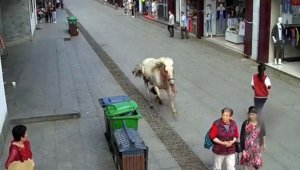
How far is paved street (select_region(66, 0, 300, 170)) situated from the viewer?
32.5 feet

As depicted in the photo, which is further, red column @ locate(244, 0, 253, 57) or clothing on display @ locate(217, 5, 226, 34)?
clothing on display @ locate(217, 5, 226, 34)

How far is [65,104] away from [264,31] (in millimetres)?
8634

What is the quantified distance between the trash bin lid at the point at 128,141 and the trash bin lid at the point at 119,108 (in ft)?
1.79

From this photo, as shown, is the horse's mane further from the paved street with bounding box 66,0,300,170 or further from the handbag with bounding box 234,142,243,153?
the handbag with bounding box 234,142,243,153

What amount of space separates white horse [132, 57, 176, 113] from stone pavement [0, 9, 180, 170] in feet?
3.64

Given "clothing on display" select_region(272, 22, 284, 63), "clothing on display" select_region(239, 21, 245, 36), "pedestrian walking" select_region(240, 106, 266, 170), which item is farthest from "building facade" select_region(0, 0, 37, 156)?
"pedestrian walking" select_region(240, 106, 266, 170)

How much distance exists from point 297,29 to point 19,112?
1057cm

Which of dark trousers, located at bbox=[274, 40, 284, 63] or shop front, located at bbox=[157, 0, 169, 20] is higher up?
shop front, located at bbox=[157, 0, 169, 20]

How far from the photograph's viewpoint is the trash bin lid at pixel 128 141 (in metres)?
7.85

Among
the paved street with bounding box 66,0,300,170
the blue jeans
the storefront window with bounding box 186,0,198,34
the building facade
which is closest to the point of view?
the paved street with bounding box 66,0,300,170

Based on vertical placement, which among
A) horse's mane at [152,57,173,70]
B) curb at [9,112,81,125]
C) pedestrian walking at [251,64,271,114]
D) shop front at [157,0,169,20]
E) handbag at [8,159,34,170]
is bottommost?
curb at [9,112,81,125]

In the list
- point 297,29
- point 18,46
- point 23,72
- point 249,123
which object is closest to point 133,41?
point 18,46

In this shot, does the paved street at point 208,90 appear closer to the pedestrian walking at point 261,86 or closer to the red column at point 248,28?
the red column at point 248,28

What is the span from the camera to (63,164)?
9055 millimetres
